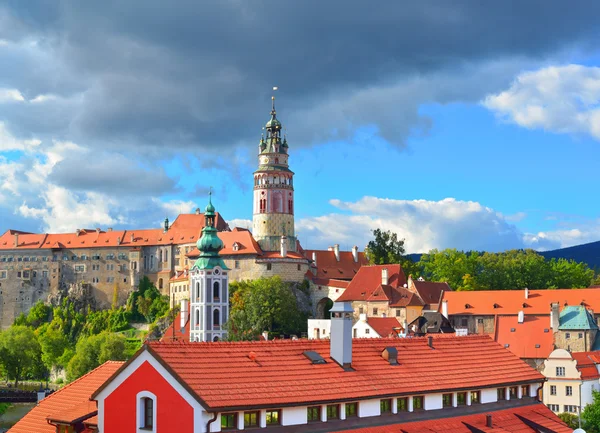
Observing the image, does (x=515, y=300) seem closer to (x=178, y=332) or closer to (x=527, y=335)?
(x=527, y=335)

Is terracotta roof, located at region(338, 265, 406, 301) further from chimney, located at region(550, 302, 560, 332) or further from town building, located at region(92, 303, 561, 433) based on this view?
town building, located at region(92, 303, 561, 433)

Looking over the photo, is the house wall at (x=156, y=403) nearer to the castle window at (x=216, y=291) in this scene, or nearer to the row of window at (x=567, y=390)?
the row of window at (x=567, y=390)

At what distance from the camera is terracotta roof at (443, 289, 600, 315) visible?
93.8m

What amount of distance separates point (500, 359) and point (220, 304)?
2718 inches

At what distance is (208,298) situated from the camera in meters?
105

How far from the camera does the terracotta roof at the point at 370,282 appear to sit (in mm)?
107000

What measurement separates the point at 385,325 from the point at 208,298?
21782 mm

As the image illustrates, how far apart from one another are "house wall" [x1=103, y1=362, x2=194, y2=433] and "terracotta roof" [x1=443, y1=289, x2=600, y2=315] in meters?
69.1

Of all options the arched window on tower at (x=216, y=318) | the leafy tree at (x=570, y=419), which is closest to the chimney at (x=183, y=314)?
the arched window on tower at (x=216, y=318)

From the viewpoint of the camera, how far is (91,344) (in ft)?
354

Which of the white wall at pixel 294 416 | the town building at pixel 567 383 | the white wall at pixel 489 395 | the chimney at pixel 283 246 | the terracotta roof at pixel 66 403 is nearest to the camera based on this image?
the white wall at pixel 294 416

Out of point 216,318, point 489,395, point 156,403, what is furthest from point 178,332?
point 156,403

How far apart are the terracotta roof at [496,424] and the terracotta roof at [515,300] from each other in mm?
56310

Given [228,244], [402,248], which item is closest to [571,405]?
[402,248]
